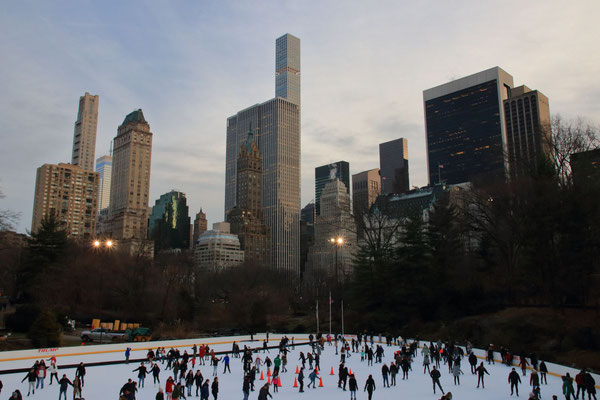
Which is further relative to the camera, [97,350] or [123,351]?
[123,351]

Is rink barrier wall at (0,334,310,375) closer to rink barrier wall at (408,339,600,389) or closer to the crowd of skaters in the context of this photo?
the crowd of skaters

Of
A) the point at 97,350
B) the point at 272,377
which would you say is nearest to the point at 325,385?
the point at 272,377

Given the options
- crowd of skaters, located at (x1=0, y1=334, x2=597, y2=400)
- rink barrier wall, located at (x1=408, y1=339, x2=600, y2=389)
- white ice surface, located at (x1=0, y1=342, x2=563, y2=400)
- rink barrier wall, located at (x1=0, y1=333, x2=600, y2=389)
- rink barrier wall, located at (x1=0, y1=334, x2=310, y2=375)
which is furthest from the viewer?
rink barrier wall, located at (x1=0, y1=334, x2=310, y2=375)

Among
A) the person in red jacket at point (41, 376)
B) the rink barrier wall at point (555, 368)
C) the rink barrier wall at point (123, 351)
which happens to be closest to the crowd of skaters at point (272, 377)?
the person in red jacket at point (41, 376)

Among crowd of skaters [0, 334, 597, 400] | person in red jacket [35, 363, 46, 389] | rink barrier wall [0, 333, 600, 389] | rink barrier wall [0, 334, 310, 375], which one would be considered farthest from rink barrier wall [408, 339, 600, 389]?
person in red jacket [35, 363, 46, 389]

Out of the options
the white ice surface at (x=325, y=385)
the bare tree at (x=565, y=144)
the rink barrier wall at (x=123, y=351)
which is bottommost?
the white ice surface at (x=325, y=385)

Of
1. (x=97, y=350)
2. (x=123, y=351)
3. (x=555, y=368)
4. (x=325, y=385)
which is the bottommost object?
(x=325, y=385)

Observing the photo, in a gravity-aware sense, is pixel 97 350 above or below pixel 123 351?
above

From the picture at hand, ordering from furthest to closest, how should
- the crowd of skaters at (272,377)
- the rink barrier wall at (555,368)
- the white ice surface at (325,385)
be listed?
1. the rink barrier wall at (555,368)
2. the white ice surface at (325,385)
3. the crowd of skaters at (272,377)

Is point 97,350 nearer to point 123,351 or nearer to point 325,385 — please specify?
point 123,351

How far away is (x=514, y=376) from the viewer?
826 inches

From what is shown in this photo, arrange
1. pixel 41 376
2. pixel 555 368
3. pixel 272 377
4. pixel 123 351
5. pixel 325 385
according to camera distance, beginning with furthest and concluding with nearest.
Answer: pixel 123 351 → pixel 555 368 → pixel 325 385 → pixel 272 377 → pixel 41 376

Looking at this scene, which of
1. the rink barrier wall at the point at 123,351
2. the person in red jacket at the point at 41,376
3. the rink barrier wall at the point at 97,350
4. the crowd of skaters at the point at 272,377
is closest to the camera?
the crowd of skaters at the point at 272,377

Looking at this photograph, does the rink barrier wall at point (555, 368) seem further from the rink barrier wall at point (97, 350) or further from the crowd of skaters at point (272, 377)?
the rink barrier wall at point (97, 350)
